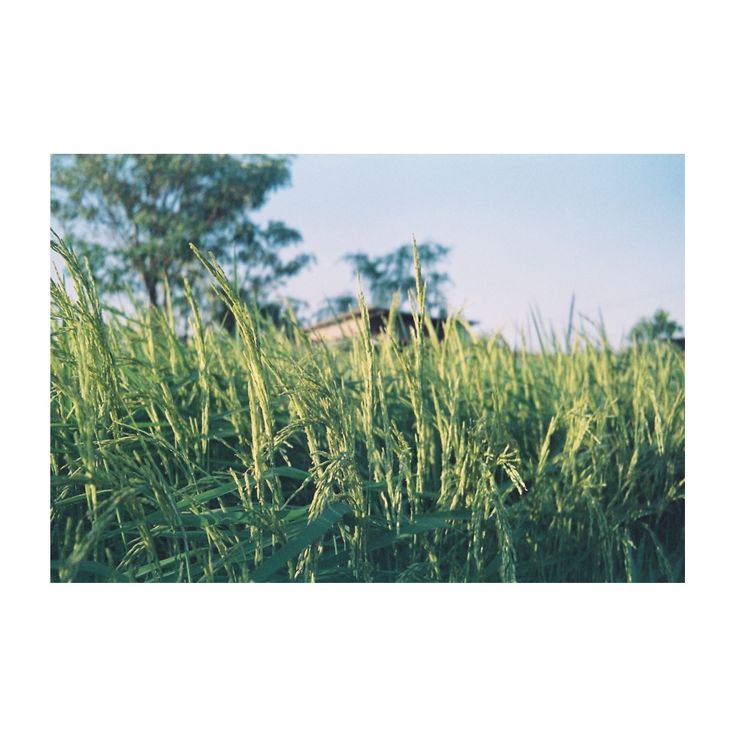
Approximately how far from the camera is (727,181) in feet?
5.20

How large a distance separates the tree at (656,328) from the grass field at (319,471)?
1.60 ft

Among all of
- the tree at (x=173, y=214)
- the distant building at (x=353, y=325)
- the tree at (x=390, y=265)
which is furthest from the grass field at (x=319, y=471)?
the tree at (x=173, y=214)

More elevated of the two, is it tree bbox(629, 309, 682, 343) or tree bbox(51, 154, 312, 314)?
tree bbox(51, 154, 312, 314)

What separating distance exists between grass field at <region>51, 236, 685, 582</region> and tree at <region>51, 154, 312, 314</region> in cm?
264

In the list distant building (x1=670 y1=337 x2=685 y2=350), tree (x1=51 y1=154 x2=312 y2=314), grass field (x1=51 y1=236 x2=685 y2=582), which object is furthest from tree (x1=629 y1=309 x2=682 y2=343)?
tree (x1=51 y1=154 x2=312 y2=314)

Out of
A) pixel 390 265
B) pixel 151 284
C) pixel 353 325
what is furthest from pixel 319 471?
pixel 151 284

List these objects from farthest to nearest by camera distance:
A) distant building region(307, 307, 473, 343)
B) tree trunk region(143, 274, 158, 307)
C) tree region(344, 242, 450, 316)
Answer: tree trunk region(143, 274, 158, 307), tree region(344, 242, 450, 316), distant building region(307, 307, 473, 343)

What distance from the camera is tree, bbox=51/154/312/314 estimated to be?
4336 millimetres

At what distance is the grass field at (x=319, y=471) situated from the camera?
3.41 feet

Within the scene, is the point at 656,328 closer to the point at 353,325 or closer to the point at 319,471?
the point at 353,325

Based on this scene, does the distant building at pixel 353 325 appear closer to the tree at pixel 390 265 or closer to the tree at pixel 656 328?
the tree at pixel 656 328

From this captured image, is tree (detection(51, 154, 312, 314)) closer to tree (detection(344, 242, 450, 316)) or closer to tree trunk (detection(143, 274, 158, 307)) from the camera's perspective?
tree trunk (detection(143, 274, 158, 307))
